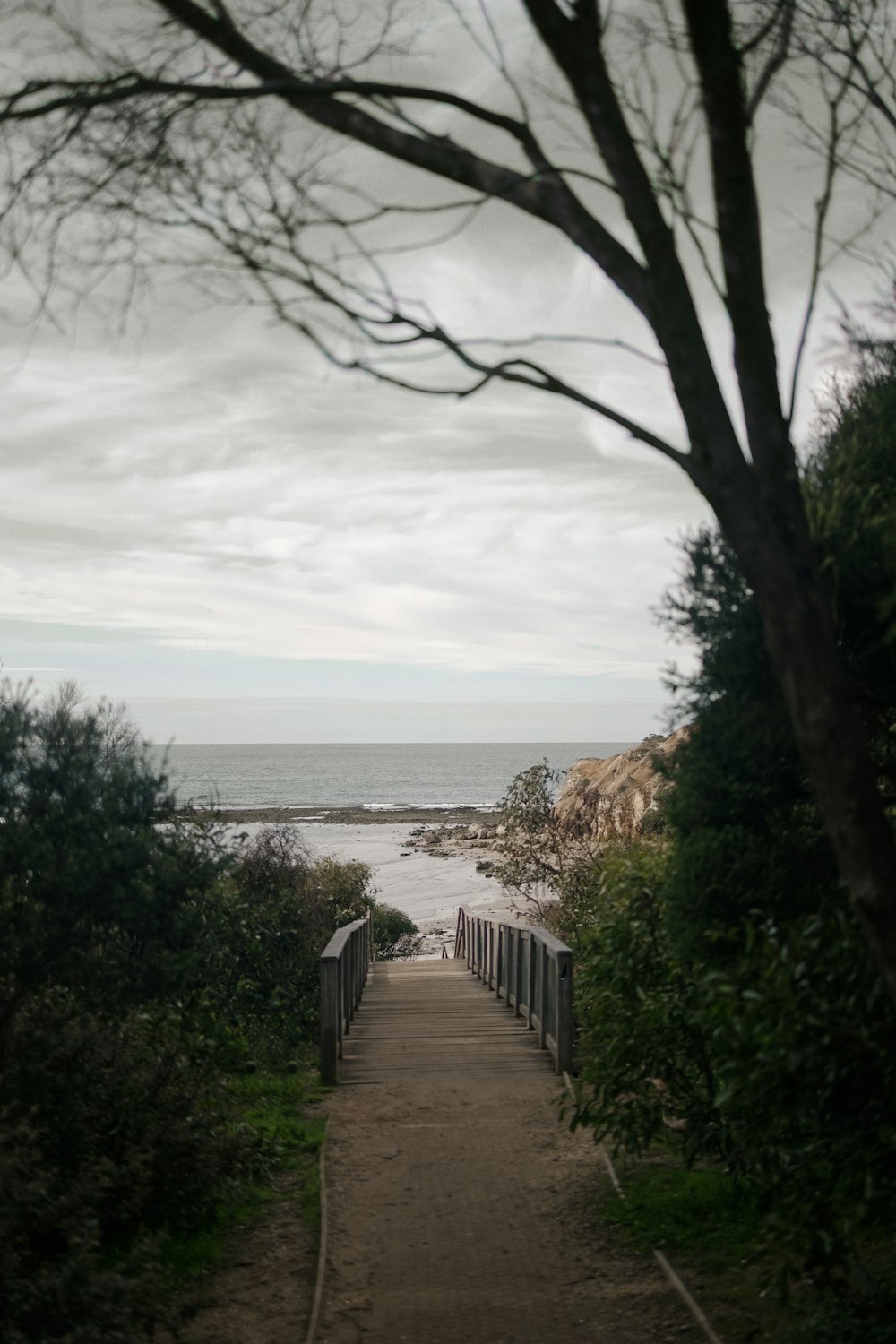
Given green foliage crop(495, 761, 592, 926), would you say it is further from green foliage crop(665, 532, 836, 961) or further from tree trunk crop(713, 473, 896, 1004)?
tree trunk crop(713, 473, 896, 1004)

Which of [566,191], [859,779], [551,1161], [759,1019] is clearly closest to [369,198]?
[566,191]

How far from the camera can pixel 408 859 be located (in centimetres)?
5216

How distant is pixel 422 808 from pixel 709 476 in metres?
87.4

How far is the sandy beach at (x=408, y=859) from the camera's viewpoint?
32656 millimetres

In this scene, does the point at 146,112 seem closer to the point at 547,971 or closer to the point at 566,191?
the point at 566,191

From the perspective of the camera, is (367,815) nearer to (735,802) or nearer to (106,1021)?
(106,1021)

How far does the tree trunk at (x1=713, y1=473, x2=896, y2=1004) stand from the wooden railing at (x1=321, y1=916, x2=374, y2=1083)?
20.3 ft

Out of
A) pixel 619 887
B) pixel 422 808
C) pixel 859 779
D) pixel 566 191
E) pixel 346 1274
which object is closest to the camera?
pixel 859 779

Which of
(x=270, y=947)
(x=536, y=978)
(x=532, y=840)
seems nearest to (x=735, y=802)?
(x=536, y=978)

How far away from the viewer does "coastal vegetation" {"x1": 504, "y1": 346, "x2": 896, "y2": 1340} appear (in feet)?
11.7

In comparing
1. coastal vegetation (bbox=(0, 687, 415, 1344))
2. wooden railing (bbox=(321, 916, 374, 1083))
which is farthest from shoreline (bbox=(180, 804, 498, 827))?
coastal vegetation (bbox=(0, 687, 415, 1344))

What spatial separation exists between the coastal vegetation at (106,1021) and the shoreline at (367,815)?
2513 inches

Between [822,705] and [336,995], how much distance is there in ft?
21.5

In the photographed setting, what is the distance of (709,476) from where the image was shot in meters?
3.23
